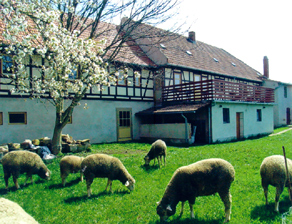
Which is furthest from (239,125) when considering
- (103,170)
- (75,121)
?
(103,170)

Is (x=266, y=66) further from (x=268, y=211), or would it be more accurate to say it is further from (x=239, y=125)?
(x=268, y=211)

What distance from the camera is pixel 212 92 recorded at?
1794cm

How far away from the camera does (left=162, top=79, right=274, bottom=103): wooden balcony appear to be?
1828 cm

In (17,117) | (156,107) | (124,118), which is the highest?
(156,107)

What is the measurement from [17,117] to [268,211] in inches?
538

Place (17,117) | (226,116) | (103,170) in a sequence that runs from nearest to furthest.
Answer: (103,170) < (17,117) < (226,116)

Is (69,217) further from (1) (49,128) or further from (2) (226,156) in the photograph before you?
(1) (49,128)

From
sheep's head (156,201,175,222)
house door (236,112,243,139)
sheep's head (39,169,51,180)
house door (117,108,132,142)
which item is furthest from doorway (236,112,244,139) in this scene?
sheep's head (156,201,175,222)

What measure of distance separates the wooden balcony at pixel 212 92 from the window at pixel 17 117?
10634 mm

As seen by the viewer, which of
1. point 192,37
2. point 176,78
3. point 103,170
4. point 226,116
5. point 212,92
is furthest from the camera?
point 192,37

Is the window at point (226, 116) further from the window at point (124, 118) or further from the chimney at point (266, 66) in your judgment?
the chimney at point (266, 66)

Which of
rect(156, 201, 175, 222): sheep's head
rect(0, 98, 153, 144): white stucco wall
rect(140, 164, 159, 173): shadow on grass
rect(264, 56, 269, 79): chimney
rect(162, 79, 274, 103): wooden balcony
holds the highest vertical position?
rect(264, 56, 269, 79): chimney

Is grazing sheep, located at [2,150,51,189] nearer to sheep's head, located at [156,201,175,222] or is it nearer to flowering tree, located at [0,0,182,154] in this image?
flowering tree, located at [0,0,182,154]

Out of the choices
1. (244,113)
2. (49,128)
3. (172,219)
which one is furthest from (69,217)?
(244,113)
